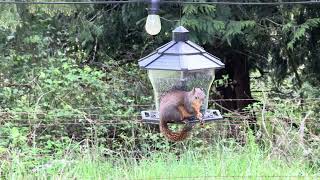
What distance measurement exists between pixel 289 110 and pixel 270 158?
1015 mm

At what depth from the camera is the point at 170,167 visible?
12.6 feet

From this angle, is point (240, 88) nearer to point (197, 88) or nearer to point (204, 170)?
point (204, 170)

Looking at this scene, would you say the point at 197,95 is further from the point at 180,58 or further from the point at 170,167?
the point at 170,167

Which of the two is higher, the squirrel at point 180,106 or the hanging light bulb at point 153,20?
the hanging light bulb at point 153,20

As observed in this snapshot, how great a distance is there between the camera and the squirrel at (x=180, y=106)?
252cm

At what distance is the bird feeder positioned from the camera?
97.4 inches

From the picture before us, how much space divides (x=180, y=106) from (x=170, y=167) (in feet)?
4.45

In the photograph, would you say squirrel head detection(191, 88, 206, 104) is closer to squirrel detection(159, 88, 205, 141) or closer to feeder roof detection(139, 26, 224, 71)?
squirrel detection(159, 88, 205, 141)

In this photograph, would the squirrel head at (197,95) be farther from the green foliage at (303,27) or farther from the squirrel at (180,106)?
the green foliage at (303,27)

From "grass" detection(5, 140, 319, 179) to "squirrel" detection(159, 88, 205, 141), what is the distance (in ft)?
3.87

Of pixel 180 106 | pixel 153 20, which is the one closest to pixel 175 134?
pixel 180 106

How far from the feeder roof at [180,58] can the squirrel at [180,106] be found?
130 millimetres

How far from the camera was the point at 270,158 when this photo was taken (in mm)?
3914

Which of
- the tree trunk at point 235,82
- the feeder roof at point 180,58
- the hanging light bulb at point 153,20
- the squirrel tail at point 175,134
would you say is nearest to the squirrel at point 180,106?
the squirrel tail at point 175,134
